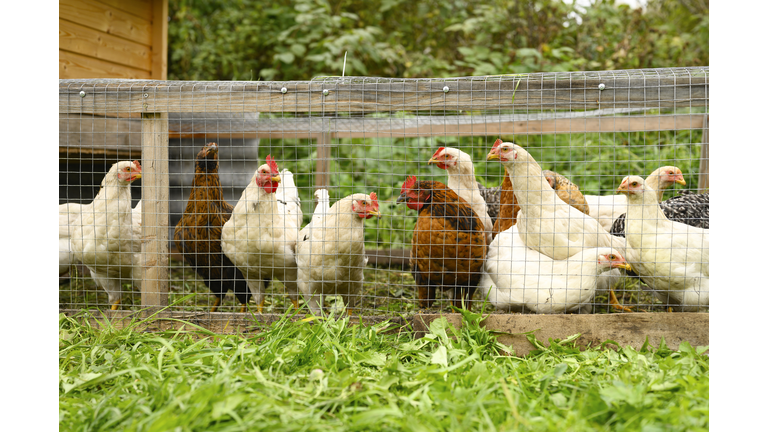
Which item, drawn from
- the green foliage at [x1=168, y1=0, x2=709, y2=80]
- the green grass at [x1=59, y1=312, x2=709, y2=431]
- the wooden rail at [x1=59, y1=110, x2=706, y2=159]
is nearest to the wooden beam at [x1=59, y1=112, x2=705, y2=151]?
the wooden rail at [x1=59, y1=110, x2=706, y2=159]

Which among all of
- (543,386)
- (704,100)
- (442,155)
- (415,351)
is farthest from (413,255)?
(704,100)

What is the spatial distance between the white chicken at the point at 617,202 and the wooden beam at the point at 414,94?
68 centimetres

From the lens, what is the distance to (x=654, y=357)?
223cm

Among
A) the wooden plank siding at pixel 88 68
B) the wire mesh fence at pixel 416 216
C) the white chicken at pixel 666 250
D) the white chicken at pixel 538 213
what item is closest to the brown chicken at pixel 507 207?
the wire mesh fence at pixel 416 216

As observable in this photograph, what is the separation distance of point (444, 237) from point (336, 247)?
2.08 feet

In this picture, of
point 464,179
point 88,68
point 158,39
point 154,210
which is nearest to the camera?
point 154,210

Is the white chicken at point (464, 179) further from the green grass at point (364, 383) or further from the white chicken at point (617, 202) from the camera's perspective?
the green grass at point (364, 383)

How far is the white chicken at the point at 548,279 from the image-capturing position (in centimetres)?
266

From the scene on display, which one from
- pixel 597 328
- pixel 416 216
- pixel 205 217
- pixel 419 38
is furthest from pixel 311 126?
pixel 419 38

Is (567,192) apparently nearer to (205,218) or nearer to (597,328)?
(597,328)

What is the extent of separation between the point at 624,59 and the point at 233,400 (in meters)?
7.02

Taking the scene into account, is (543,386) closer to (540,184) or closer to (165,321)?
(540,184)

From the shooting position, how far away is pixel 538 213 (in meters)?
2.86

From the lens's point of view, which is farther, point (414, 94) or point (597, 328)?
point (414, 94)
